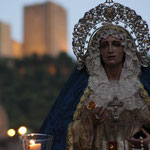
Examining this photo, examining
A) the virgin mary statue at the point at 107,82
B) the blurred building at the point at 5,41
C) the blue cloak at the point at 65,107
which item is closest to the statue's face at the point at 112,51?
the virgin mary statue at the point at 107,82

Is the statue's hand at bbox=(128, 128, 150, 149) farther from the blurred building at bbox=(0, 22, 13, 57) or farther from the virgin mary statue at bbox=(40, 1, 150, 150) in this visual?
the blurred building at bbox=(0, 22, 13, 57)

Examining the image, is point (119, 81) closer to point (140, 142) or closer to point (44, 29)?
point (140, 142)

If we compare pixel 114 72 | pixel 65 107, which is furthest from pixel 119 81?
pixel 65 107

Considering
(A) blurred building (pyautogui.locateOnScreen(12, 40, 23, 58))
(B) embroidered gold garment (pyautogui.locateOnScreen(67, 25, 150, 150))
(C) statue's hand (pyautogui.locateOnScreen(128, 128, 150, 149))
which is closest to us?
(C) statue's hand (pyautogui.locateOnScreen(128, 128, 150, 149))

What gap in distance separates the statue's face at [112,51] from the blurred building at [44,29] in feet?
152

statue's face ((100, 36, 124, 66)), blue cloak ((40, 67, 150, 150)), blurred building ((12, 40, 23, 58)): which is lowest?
blue cloak ((40, 67, 150, 150))

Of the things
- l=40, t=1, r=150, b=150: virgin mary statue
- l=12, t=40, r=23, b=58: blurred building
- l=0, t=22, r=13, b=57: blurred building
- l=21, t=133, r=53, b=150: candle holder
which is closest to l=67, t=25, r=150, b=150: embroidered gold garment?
l=40, t=1, r=150, b=150: virgin mary statue

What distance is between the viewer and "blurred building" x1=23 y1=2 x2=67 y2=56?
167 ft

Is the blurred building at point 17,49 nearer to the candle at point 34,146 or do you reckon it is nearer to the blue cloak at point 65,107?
the blue cloak at point 65,107

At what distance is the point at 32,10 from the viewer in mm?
51531

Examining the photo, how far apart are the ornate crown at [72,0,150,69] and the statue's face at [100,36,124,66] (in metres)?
0.20

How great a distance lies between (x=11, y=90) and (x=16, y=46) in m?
12.4

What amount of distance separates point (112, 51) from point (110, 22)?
1.21 feet

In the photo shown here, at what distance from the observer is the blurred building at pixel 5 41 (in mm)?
49625
